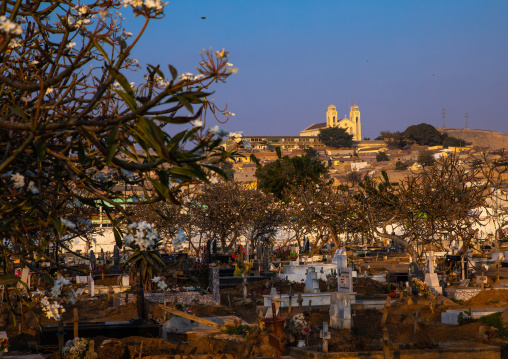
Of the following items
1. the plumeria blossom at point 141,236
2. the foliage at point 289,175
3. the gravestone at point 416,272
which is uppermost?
the foliage at point 289,175

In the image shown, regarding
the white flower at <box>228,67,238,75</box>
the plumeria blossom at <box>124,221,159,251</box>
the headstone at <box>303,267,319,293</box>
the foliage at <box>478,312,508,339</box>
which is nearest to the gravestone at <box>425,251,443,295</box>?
the headstone at <box>303,267,319,293</box>

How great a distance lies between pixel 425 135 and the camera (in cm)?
18850

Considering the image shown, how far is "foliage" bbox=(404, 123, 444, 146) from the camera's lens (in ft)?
616

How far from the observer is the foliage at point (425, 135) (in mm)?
187750

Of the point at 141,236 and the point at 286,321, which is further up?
the point at 141,236

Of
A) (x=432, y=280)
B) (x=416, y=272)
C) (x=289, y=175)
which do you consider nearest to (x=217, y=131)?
(x=432, y=280)

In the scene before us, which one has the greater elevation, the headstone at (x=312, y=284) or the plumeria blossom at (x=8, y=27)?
the plumeria blossom at (x=8, y=27)

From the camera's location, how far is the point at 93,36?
14.1ft

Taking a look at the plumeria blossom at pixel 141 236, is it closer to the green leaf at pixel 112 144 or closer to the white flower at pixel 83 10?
the green leaf at pixel 112 144

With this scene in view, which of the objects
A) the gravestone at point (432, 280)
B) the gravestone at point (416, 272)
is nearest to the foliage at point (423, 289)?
the gravestone at point (432, 280)

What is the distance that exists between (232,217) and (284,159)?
13.7 m

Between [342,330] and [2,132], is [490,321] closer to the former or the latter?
[342,330]

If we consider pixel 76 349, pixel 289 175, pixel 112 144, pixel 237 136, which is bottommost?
pixel 76 349

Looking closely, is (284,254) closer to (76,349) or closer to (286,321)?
(286,321)
